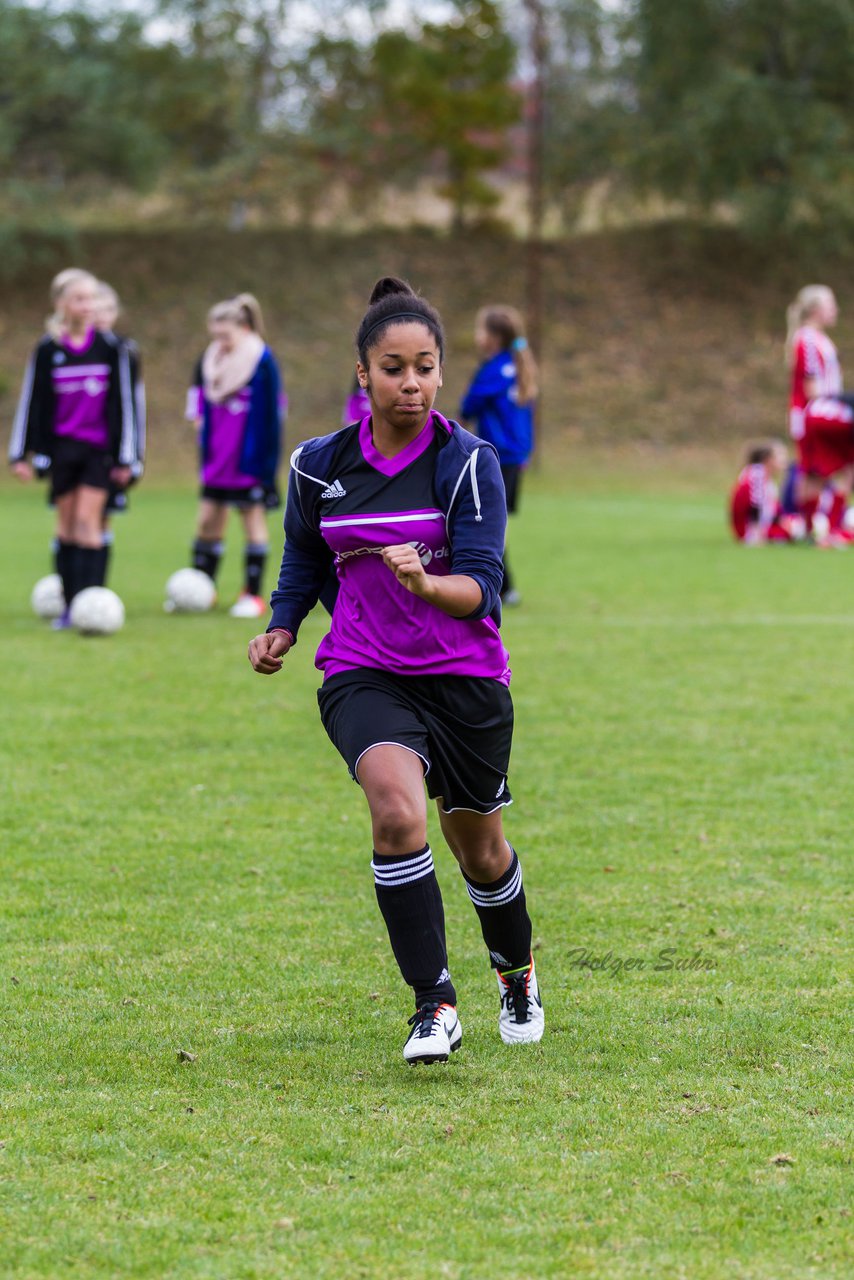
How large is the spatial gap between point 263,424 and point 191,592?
1.49 meters

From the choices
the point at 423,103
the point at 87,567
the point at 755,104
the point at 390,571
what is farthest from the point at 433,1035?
the point at 423,103

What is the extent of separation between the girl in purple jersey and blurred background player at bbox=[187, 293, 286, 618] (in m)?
7.77

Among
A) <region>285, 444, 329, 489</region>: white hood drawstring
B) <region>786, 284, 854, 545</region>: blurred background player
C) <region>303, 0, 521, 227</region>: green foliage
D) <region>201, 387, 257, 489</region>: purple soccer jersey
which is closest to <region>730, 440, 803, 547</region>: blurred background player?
<region>786, 284, 854, 545</region>: blurred background player

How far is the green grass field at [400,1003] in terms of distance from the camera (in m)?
3.01

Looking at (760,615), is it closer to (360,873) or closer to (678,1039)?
(360,873)

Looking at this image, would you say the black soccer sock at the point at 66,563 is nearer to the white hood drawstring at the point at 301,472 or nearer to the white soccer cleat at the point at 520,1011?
the white hood drawstring at the point at 301,472

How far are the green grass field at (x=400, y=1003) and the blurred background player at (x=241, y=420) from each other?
2.83 m

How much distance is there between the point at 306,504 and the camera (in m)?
4.12

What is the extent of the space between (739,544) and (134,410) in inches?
358

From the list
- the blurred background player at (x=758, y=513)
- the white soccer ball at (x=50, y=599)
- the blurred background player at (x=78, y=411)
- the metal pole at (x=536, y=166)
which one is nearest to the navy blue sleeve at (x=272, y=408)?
the blurred background player at (x=78, y=411)

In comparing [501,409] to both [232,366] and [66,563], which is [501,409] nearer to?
[232,366]

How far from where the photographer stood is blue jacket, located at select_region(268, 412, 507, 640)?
3.90 metres

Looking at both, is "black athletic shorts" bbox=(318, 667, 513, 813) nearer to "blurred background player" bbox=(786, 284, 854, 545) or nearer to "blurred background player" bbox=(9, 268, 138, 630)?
"blurred background player" bbox=(9, 268, 138, 630)

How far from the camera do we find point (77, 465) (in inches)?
435
